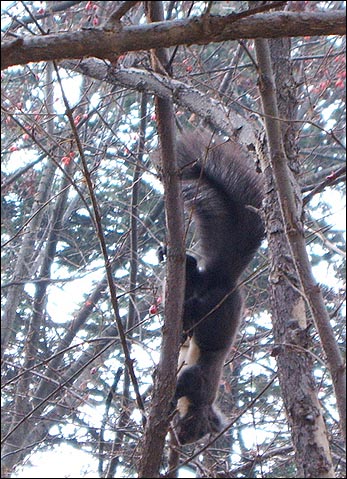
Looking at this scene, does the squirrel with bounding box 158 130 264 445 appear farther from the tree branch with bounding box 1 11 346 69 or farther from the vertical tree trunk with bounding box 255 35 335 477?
the tree branch with bounding box 1 11 346 69

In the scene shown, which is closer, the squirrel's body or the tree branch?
the tree branch

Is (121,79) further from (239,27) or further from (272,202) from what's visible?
(239,27)

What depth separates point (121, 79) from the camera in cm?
442

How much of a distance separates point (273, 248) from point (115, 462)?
67.1 inches

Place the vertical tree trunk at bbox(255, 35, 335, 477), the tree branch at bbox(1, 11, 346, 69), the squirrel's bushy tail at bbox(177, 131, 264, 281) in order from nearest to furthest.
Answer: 1. the tree branch at bbox(1, 11, 346, 69)
2. the vertical tree trunk at bbox(255, 35, 335, 477)
3. the squirrel's bushy tail at bbox(177, 131, 264, 281)

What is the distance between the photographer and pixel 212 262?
17.4 feet

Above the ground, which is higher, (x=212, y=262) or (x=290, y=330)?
(x=212, y=262)

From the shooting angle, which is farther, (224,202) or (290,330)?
(224,202)

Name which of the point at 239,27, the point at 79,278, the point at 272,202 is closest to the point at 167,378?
the point at 272,202

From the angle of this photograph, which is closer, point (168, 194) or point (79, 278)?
point (168, 194)

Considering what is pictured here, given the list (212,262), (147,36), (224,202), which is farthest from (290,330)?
(212,262)

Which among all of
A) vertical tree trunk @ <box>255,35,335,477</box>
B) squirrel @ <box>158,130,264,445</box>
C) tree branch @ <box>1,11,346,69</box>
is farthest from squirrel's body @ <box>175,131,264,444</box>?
tree branch @ <box>1,11,346,69</box>

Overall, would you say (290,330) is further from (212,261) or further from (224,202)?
(212,261)

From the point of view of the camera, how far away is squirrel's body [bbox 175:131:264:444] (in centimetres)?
492
